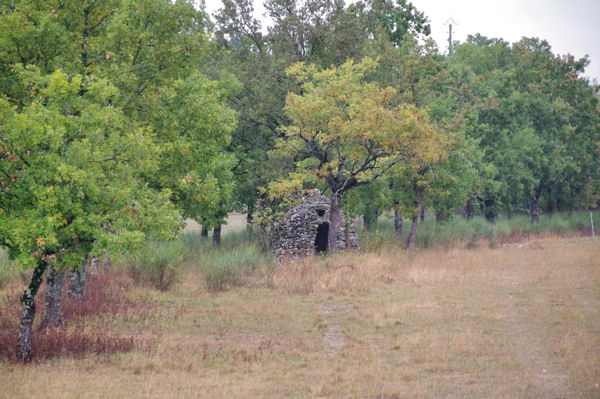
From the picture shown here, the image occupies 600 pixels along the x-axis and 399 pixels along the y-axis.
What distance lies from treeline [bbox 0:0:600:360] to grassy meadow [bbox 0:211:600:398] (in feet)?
7.02

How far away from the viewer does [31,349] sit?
11.0 meters

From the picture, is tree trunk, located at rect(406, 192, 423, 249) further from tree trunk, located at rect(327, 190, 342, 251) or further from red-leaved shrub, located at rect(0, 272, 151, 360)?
red-leaved shrub, located at rect(0, 272, 151, 360)

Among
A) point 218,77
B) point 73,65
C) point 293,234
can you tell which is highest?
point 218,77

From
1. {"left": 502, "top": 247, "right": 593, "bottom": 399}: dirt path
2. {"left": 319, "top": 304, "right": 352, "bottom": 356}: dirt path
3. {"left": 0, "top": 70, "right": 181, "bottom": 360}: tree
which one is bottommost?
{"left": 319, "top": 304, "right": 352, "bottom": 356}: dirt path

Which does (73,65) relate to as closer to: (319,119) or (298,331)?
(298,331)

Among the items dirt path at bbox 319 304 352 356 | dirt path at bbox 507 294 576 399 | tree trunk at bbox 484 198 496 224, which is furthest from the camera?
tree trunk at bbox 484 198 496 224

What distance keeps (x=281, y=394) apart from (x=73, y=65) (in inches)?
389

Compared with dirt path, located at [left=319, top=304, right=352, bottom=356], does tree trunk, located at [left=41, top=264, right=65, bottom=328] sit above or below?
above

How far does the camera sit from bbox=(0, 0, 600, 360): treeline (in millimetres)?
10078

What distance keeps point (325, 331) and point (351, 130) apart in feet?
35.5

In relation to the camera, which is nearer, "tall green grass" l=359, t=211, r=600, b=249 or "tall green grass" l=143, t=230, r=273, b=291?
"tall green grass" l=143, t=230, r=273, b=291

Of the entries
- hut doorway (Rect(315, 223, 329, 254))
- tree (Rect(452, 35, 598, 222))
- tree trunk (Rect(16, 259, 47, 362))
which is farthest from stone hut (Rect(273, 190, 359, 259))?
tree (Rect(452, 35, 598, 222))

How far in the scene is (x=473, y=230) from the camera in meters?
35.3

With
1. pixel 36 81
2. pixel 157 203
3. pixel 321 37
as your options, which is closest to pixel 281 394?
pixel 157 203
